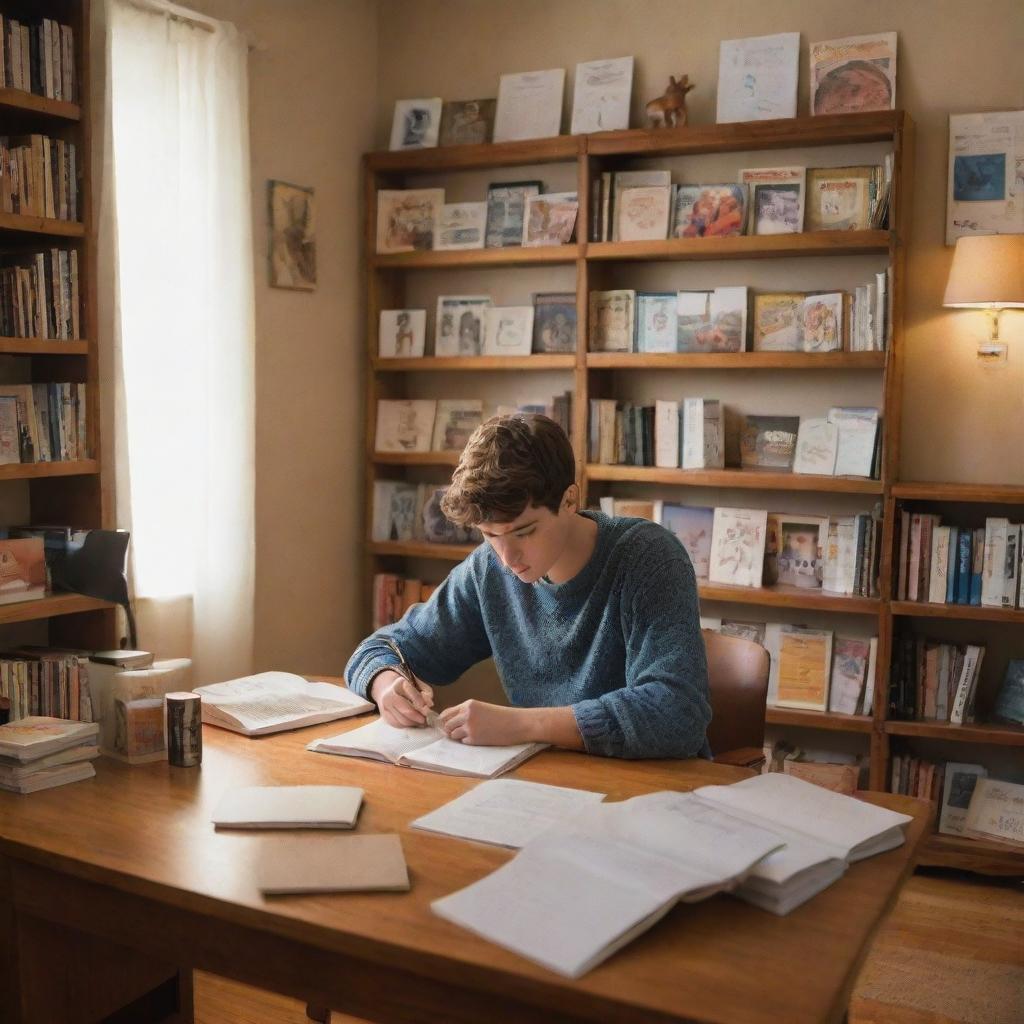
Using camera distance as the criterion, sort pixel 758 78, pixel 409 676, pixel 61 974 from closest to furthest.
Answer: pixel 61 974 → pixel 409 676 → pixel 758 78

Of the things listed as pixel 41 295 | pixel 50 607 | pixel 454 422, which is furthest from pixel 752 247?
pixel 50 607

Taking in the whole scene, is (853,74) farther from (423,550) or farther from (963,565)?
(423,550)

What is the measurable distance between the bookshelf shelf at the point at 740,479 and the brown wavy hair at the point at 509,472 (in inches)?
66.9

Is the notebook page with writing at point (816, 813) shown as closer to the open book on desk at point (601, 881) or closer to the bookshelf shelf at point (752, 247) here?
the open book on desk at point (601, 881)

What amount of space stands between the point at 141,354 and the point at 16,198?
0.61 meters

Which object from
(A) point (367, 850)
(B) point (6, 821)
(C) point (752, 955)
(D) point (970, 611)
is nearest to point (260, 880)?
(A) point (367, 850)

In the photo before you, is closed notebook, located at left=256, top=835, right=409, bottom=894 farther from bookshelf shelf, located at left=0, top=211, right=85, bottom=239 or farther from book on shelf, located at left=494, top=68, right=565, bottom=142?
book on shelf, located at left=494, top=68, right=565, bottom=142

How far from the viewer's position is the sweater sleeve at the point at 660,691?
200 centimetres

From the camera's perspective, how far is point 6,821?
5.69ft

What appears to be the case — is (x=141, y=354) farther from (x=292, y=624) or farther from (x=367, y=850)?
(x=367, y=850)

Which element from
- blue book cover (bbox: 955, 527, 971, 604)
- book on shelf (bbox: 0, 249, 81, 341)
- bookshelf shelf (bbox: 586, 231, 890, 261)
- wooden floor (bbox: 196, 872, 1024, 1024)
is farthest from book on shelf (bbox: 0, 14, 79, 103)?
blue book cover (bbox: 955, 527, 971, 604)

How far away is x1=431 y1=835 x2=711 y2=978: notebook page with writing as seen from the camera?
1.30 metres

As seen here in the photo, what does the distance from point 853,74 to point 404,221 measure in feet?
5.35

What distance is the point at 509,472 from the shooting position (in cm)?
207
